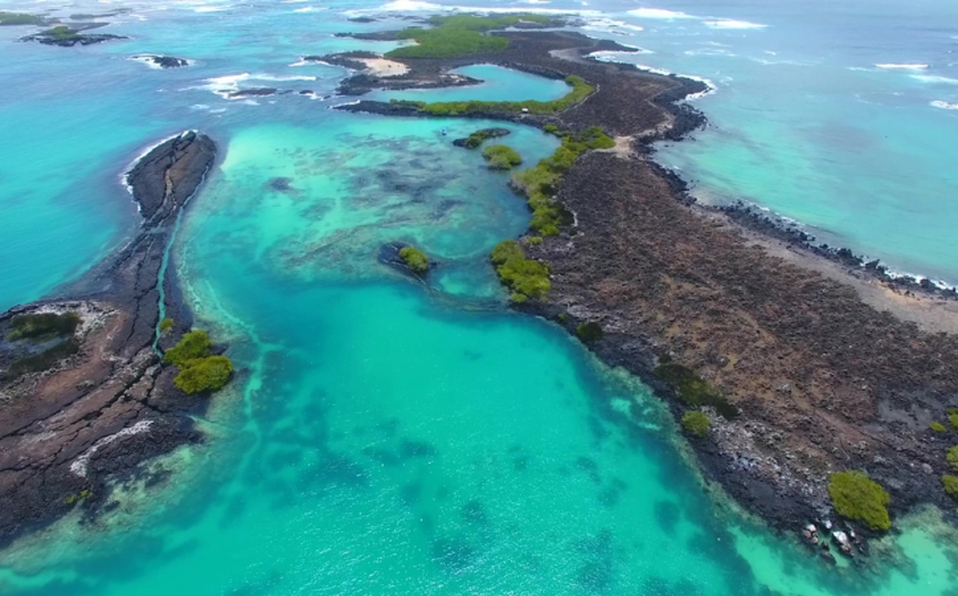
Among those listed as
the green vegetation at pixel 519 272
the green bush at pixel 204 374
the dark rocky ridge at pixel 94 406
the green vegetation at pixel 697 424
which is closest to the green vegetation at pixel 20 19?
the dark rocky ridge at pixel 94 406

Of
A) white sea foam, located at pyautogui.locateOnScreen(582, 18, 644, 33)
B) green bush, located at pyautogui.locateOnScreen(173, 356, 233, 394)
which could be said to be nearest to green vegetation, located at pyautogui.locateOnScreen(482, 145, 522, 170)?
green bush, located at pyautogui.locateOnScreen(173, 356, 233, 394)

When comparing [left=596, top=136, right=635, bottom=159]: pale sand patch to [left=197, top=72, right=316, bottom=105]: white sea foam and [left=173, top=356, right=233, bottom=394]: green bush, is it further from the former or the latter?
[left=197, top=72, right=316, bottom=105]: white sea foam

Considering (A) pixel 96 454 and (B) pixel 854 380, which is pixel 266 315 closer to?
(A) pixel 96 454

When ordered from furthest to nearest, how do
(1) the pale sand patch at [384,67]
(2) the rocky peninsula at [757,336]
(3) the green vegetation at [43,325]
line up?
(1) the pale sand patch at [384,67]
(3) the green vegetation at [43,325]
(2) the rocky peninsula at [757,336]

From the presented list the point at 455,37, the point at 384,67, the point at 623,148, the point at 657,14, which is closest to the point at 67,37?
the point at 384,67

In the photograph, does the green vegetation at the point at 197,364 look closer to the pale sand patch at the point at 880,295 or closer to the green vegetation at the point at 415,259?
the green vegetation at the point at 415,259

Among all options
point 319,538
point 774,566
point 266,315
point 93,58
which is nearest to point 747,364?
point 774,566
